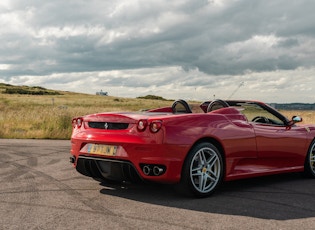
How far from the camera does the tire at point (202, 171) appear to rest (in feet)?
17.6

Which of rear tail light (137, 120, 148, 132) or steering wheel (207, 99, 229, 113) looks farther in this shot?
steering wheel (207, 99, 229, 113)

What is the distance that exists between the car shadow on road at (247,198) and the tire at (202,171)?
0.12 metres

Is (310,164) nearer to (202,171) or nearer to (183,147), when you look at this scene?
(202,171)

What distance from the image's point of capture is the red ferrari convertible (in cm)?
530

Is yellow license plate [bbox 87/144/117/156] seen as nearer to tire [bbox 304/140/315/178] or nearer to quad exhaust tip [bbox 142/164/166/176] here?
quad exhaust tip [bbox 142/164/166/176]

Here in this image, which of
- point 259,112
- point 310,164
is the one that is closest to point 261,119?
point 259,112

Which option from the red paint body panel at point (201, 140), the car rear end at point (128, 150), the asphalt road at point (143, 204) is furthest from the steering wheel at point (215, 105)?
the car rear end at point (128, 150)

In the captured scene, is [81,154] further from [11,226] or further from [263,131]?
[263,131]

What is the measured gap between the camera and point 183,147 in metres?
5.31

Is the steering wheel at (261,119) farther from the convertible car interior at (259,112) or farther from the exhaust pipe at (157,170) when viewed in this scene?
the exhaust pipe at (157,170)

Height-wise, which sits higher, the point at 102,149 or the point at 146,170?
the point at 102,149

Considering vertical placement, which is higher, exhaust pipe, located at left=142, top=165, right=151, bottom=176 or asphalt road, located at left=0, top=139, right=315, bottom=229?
exhaust pipe, located at left=142, top=165, right=151, bottom=176

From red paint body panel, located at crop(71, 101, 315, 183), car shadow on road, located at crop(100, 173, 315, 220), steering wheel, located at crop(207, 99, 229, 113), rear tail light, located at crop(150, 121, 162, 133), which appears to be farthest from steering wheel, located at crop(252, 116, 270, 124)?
rear tail light, located at crop(150, 121, 162, 133)

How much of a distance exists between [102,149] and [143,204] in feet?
2.97
